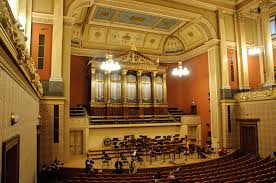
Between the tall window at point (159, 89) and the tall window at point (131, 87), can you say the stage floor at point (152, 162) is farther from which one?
the tall window at point (159, 89)

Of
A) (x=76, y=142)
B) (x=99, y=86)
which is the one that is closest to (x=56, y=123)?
(x=76, y=142)

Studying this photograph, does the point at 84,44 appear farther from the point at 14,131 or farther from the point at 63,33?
the point at 14,131

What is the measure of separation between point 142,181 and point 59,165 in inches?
158

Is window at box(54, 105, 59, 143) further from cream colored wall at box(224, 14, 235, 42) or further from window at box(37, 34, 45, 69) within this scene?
cream colored wall at box(224, 14, 235, 42)

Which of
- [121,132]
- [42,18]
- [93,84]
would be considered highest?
[42,18]

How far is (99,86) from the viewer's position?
1520cm

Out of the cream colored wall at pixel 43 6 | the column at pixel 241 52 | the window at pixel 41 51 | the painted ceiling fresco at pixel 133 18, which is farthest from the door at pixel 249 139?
the cream colored wall at pixel 43 6

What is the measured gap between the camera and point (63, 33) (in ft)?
35.6

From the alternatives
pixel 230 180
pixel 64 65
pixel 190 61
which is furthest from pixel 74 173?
pixel 190 61

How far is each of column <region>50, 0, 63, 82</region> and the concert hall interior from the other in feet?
0.14

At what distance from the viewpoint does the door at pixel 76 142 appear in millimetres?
12500

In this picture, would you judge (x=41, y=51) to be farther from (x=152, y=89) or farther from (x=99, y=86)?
(x=152, y=89)

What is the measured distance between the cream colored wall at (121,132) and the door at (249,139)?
3970mm

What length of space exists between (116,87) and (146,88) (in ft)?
7.22
